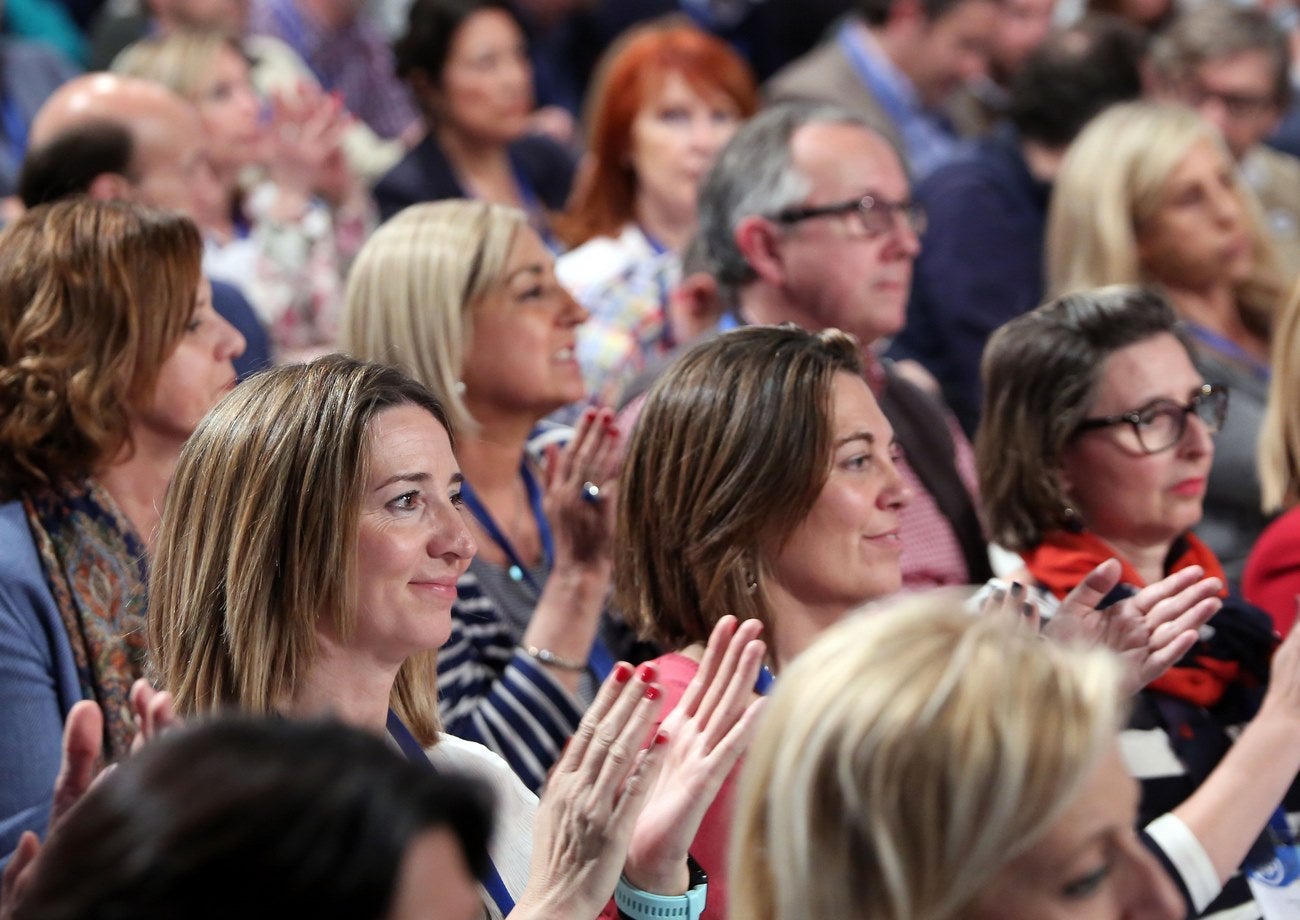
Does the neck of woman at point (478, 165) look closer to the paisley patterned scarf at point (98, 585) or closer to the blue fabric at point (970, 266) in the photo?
the blue fabric at point (970, 266)

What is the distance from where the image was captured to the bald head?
12.0 ft

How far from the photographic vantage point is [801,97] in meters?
5.31

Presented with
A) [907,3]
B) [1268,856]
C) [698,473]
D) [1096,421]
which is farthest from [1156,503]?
[907,3]

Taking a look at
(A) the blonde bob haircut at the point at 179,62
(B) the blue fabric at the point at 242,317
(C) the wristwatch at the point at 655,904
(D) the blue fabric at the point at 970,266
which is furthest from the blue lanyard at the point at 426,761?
(A) the blonde bob haircut at the point at 179,62

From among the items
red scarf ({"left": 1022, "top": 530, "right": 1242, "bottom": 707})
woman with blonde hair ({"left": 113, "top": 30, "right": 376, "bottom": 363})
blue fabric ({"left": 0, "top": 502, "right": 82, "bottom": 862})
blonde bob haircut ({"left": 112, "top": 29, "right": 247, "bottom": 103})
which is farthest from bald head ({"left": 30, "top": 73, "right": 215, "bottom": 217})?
red scarf ({"left": 1022, "top": 530, "right": 1242, "bottom": 707})

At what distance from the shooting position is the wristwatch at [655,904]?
1942 mm

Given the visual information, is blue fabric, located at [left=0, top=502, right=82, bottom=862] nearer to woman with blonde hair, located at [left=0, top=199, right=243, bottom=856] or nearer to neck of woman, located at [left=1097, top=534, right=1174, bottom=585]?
woman with blonde hair, located at [left=0, top=199, right=243, bottom=856]

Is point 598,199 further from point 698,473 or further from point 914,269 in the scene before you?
point 698,473

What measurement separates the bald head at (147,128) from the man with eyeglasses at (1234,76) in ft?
9.05

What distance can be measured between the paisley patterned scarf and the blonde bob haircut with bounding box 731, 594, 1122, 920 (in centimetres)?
124

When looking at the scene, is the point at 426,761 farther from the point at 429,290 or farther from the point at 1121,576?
the point at 429,290

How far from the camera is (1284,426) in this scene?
3.16m

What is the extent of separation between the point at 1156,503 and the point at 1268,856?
1.82ft

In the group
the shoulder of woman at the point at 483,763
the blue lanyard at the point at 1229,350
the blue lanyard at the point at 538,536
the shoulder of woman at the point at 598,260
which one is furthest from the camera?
the shoulder of woman at the point at 598,260
